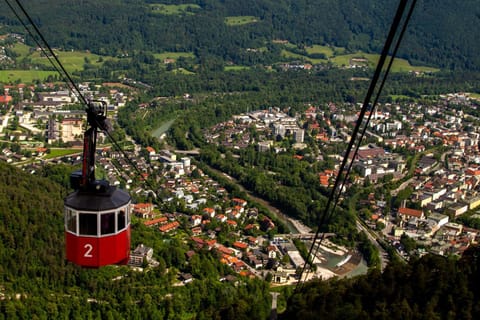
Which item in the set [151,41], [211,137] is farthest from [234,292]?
[151,41]

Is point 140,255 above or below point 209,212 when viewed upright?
above

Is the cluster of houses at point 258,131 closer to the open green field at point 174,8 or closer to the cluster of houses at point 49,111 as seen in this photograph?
the cluster of houses at point 49,111

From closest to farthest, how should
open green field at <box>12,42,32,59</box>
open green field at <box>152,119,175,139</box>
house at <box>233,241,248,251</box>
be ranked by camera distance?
1. house at <box>233,241,248,251</box>
2. open green field at <box>152,119,175,139</box>
3. open green field at <box>12,42,32,59</box>

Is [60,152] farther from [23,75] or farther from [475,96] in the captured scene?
[475,96]

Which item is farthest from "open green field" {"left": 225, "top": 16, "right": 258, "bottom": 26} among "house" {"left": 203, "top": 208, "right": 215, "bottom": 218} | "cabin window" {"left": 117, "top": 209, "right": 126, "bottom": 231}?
"cabin window" {"left": 117, "top": 209, "right": 126, "bottom": 231}

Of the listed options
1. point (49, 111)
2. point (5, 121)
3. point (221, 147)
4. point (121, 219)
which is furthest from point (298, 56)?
point (121, 219)

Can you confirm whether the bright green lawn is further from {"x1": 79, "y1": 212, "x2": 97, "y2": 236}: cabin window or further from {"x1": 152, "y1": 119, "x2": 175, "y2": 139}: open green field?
{"x1": 79, "y1": 212, "x2": 97, "y2": 236}: cabin window
